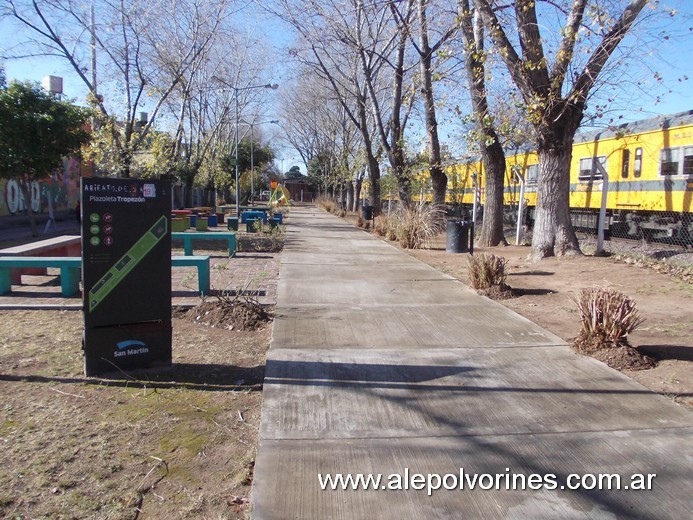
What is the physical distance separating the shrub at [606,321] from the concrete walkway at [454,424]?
1.00ft

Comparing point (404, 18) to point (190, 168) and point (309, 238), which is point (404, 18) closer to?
point (309, 238)

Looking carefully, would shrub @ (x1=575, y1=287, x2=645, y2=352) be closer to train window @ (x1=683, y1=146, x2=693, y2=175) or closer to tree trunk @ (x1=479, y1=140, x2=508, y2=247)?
train window @ (x1=683, y1=146, x2=693, y2=175)

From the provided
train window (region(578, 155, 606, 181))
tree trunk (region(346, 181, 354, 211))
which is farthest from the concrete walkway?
tree trunk (region(346, 181, 354, 211))

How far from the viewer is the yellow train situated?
13.5m

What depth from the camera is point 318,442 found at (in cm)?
373

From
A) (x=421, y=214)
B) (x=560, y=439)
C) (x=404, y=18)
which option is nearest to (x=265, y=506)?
(x=560, y=439)

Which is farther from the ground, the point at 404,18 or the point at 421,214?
the point at 404,18

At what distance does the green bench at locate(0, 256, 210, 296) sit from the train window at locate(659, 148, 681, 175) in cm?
1176

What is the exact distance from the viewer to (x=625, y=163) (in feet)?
50.9

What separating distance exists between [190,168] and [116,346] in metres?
28.3

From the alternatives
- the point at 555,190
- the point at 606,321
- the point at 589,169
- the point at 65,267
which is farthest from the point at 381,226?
the point at 606,321

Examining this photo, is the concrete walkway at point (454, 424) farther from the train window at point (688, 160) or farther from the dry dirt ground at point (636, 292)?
the train window at point (688, 160)

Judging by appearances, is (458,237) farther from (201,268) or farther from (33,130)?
(33,130)

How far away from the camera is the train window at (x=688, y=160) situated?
43.4ft
